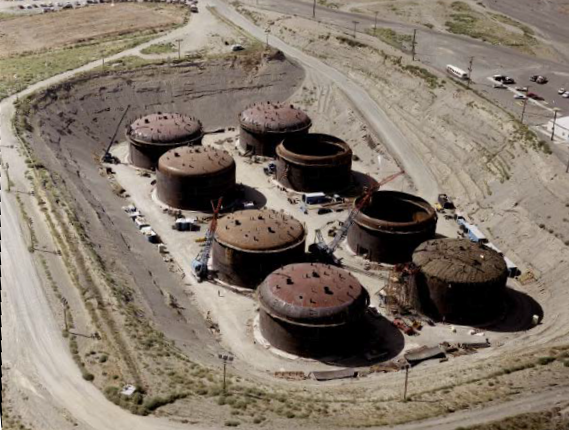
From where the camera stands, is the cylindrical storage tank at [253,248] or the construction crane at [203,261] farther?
the construction crane at [203,261]

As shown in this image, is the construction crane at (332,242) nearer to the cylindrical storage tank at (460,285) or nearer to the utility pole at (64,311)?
the cylindrical storage tank at (460,285)

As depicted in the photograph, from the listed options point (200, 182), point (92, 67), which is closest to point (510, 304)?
point (200, 182)

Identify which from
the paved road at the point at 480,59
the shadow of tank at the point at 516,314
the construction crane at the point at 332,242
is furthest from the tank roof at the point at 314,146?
the shadow of tank at the point at 516,314

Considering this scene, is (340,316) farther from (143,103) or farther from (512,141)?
(143,103)

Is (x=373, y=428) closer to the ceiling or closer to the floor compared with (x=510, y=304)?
closer to the ceiling

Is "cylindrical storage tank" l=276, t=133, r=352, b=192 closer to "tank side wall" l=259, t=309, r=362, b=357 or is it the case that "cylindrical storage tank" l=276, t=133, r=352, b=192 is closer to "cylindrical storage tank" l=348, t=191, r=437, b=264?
"cylindrical storage tank" l=348, t=191, r=437, b=264

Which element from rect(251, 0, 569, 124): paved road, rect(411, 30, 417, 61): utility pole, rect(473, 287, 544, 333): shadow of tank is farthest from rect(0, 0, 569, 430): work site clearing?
rect(251, 0, 569, 124): paved road
